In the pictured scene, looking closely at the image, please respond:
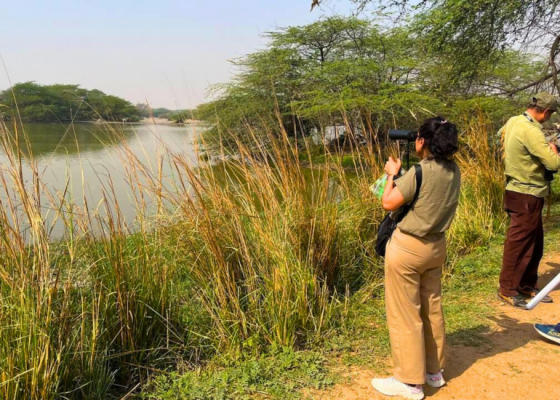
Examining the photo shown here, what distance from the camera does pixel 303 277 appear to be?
10.6 feet

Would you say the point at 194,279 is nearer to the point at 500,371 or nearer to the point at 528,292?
the point at 500,371

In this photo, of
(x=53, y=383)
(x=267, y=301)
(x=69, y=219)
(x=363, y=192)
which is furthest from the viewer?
(x=363, y=192)

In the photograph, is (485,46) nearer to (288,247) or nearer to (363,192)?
(363,192)

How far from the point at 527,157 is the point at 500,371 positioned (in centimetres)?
180

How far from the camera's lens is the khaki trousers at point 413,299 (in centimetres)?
238

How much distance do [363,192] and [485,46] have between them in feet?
16.6

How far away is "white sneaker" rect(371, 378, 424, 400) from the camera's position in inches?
98.2

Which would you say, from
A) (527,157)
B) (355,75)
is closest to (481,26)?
(527,157)

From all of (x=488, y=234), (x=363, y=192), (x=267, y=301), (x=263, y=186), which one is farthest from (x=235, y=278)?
(x=488, y=234)

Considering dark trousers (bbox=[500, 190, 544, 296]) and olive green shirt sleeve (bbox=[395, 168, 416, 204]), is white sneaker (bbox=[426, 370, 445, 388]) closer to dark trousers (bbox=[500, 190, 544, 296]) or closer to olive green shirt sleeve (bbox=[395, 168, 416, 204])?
olive green shirt sleeve (bbox=[395, 168, 416, 204])

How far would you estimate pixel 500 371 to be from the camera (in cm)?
283

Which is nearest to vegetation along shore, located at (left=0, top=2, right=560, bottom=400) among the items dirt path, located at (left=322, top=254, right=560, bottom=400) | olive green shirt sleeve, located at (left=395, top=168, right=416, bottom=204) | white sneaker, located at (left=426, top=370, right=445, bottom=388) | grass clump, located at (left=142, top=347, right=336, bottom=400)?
grass clump, located at (left=142, top=347, right=336, bottom=400)

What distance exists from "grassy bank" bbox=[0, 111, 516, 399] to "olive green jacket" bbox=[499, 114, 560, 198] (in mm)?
1180

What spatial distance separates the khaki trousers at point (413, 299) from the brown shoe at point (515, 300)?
166 cm
